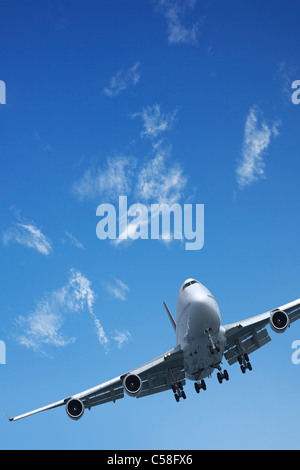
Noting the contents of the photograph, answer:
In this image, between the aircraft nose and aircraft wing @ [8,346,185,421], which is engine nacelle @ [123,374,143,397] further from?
the aircraft nose

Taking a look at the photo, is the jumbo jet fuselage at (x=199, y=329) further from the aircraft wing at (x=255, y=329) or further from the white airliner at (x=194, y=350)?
the aircraft wing at (x=255, y=329)

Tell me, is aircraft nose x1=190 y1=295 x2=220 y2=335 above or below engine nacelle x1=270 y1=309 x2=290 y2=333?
below

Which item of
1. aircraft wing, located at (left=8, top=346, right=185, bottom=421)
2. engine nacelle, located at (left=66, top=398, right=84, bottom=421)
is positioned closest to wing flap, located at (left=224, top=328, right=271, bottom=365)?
aircraft wing, located at (left=8, top=346, right=185, bottom=421)

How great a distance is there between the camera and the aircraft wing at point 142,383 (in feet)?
109

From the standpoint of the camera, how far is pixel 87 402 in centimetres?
3584

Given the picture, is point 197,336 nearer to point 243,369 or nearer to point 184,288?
point 184,288

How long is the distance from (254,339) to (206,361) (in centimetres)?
623

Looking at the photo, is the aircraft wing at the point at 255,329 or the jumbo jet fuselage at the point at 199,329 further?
the aircraft wing at the point at 255,329

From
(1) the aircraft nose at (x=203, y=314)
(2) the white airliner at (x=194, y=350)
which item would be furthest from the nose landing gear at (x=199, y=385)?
(1) the aircraft nose at (x=203, y=314)

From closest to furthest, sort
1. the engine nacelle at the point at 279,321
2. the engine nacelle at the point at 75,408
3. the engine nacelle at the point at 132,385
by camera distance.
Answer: the engine nacelle at the point at 279,321 → the engine nacelle at the point at 132,385 → the engine nacelle at the point at 75,408

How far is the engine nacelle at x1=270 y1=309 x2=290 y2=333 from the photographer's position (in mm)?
31359

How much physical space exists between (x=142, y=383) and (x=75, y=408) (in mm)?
5326
